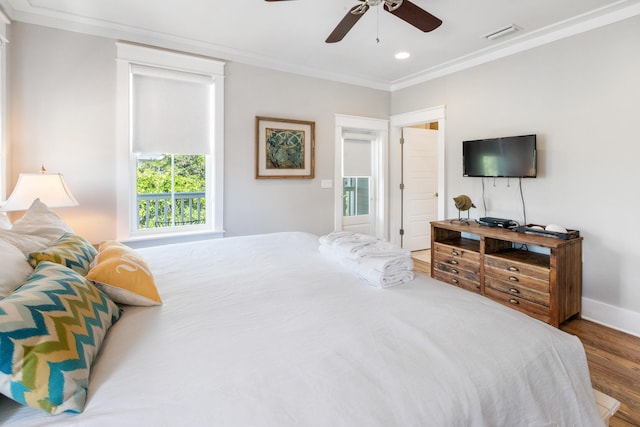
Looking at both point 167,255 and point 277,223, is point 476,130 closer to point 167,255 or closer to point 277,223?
point 277,223

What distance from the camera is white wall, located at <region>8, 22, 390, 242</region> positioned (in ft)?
9.21

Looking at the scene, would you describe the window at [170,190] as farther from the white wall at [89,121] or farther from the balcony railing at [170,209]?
the white wall at [89,121]

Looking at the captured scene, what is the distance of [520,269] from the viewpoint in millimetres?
2977

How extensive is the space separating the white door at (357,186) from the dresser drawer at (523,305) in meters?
2.17

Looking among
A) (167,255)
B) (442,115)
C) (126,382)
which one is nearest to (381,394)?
(126,382)

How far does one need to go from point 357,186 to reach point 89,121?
3425 mm

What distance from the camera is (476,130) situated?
390 centimetres

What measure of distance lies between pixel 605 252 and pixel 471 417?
291 centimetres

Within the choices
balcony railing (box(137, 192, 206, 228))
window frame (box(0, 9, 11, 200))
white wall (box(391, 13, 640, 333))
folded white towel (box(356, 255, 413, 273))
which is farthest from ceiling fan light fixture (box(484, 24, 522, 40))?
window frame (box(0, 9, 11, 200))

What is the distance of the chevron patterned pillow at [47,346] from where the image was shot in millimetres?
728

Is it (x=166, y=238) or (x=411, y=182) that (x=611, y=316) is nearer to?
(x=411, y=182)

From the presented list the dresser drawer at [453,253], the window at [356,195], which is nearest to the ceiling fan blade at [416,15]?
the dresser drawer at [453,253]

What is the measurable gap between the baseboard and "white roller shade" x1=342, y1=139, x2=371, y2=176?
3.04 metres

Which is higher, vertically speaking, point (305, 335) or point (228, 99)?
point (228, 99)
